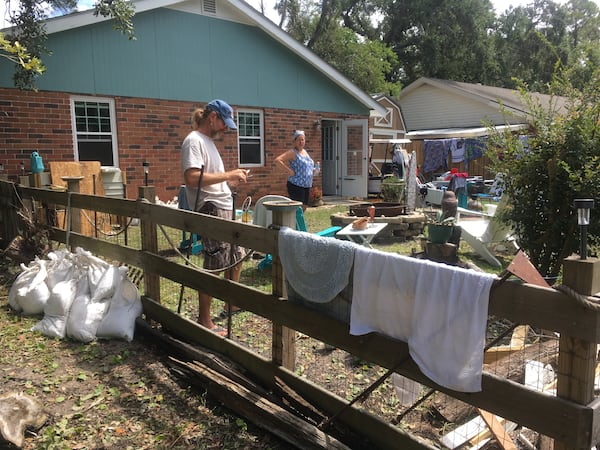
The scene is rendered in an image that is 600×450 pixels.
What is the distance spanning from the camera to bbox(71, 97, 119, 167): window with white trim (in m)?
9.22

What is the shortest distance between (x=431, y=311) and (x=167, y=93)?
9.51 metres

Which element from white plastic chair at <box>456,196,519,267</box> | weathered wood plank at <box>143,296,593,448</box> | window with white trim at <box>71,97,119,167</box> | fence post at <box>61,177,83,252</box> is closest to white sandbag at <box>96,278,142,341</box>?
weathered wood plank at <box>143,296,593,448</box>

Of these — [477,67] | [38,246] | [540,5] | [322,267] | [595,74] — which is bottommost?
[38,246]

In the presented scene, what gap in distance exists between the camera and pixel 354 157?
14.5 m

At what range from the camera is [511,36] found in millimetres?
36719

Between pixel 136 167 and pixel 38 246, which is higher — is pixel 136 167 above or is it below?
above

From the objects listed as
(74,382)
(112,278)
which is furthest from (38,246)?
(74,382)

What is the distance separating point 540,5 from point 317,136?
34700 millimetres

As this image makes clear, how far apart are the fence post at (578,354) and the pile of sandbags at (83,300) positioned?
304 cm

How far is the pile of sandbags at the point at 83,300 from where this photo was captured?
3734mm

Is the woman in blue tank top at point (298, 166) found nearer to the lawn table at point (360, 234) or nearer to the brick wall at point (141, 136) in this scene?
the lawn table at point (360, 234)

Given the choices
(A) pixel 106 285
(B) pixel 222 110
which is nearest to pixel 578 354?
(B) pixel 222 110

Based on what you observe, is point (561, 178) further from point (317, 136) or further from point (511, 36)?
point (511, 36)

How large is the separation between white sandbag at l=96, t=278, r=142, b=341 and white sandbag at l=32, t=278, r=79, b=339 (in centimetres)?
33
